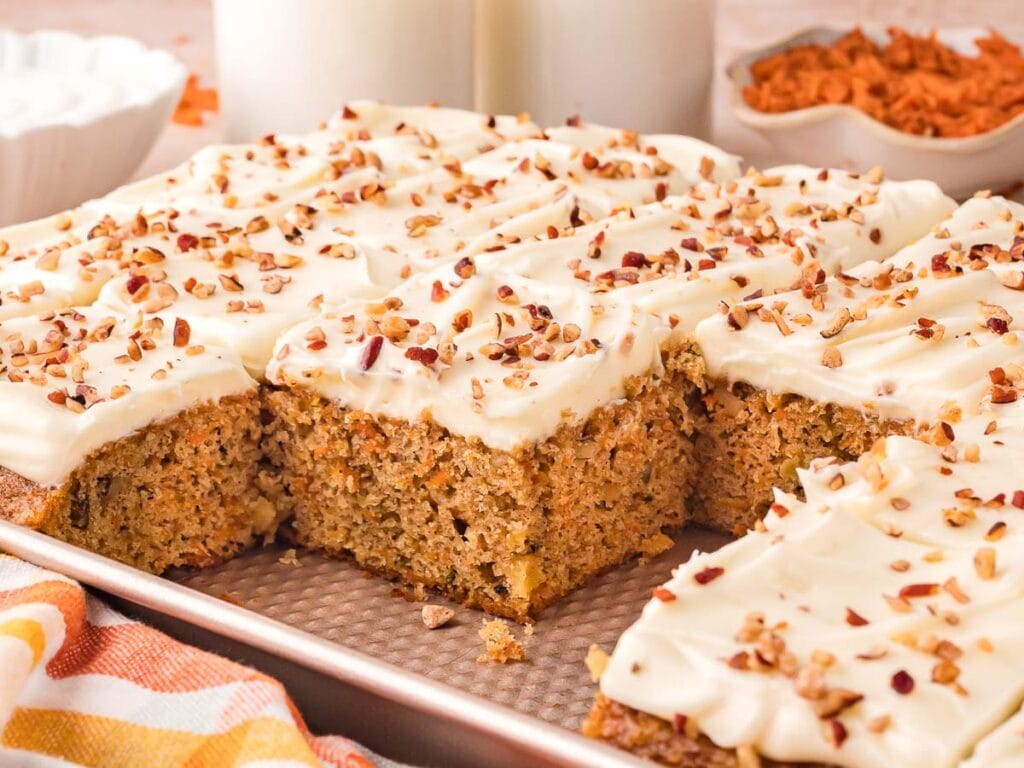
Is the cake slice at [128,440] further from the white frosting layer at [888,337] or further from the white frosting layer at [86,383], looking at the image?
the white frosting layer at [888,337]

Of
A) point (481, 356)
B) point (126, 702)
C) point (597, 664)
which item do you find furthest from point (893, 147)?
point (126, 702)

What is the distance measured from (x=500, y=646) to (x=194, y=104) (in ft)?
12.7

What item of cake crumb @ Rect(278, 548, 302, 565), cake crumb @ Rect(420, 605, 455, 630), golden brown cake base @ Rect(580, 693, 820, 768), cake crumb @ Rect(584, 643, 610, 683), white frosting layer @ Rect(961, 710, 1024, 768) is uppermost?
white frosting layer @ Rect(961, 710, 1024, 768)

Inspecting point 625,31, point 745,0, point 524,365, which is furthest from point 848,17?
point 524,365

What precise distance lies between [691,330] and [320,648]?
109 centimetres

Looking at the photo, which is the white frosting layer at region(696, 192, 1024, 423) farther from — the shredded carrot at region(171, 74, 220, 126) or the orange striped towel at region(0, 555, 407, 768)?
the shredded carrot at region(171, 74, 220, 126)

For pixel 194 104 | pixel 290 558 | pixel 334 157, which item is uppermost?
pixel 334 157

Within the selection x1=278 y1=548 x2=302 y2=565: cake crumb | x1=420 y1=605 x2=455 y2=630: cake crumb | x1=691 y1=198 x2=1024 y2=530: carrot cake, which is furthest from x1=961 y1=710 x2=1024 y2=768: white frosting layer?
x1=278 y1=548 x2=302 y2=565: cake crumb

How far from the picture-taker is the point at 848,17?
272 inches

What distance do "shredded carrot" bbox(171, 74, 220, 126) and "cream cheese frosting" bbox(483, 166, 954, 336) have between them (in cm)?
278

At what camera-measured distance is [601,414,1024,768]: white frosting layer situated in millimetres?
1684

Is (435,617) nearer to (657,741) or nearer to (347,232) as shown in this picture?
(657,741)

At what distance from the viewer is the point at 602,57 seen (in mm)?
4602

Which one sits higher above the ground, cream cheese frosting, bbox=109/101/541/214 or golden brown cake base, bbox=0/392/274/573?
cream cheese frosting, bbox=109/101/541/214
